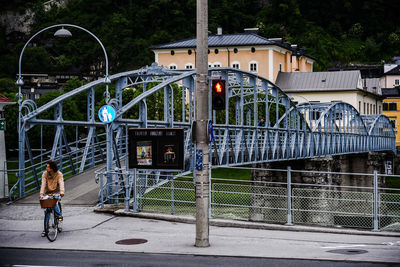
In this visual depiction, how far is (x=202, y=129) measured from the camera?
1459 cm

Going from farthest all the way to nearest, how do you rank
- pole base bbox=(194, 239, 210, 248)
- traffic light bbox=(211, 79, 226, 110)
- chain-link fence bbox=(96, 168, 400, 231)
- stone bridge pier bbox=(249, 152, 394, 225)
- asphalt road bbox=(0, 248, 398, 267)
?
stone bridge pier bbox=(249, 152, 394, 225) → chain-link fence bbox=(96, 168, 400, 231) → traffic light bbox=(211, 79, 226, 110) → pole base bbox=(194, 239, 210, 248) → asphalt road bbox=(0, 248, 398, 267)

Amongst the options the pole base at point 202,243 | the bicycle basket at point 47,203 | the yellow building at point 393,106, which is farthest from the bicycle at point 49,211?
the yellow building at point 393,106

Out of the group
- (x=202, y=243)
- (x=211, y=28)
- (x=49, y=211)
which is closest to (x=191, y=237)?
(x=202, y=243)

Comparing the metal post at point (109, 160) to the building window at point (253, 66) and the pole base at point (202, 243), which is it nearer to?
the pole base at point (202, 243)

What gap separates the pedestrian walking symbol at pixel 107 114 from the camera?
21.0 metres

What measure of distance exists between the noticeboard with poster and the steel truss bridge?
455 mm

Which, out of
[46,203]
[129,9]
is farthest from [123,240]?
[129,9]

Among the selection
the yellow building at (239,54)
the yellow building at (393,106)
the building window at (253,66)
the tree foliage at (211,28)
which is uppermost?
the tree foliage at (211,28)

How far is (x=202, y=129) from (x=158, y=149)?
3.99 metres

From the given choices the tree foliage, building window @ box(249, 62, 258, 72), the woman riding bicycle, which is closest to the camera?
the woman riding bicycle

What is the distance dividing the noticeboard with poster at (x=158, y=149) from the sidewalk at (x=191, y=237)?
53.8 inches

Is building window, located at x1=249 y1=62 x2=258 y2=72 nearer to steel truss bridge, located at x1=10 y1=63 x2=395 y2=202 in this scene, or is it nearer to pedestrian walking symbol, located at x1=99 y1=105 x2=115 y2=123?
steel truss bridge, located at x1=10 y1=63 x2=395 y2=202

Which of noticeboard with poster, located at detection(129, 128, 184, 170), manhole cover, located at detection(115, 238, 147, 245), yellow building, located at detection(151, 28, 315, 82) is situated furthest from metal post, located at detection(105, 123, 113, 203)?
yellow building, located at detection(151, 28, 315, 82)

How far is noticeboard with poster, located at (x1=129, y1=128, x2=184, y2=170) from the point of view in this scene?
1819cm
